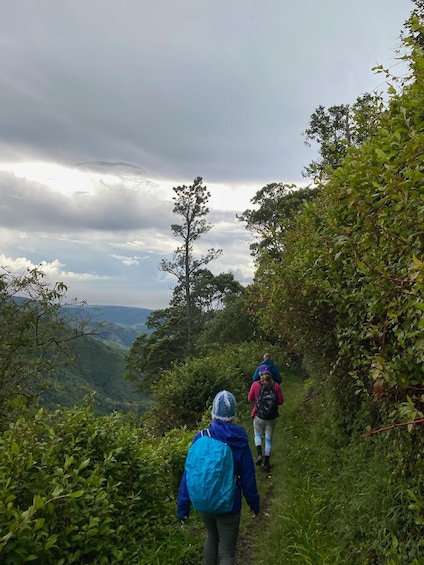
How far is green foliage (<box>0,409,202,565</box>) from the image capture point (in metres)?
3.04

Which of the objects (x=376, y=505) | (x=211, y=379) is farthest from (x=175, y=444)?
(x=211, y=379)

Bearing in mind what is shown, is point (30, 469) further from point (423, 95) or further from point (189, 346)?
point (189, 346)

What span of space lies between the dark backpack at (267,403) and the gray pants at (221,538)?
3168 mm

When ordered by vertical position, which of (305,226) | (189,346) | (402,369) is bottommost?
(189,346)

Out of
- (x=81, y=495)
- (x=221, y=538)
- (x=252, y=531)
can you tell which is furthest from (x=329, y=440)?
(x=81, y=495)

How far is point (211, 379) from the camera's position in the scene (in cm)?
1264

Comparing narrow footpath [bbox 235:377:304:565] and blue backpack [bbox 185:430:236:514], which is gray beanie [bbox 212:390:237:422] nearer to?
blue backpack [bbox 185:430:236:514]

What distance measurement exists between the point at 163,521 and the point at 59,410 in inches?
67.3

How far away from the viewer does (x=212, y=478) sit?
330 cm

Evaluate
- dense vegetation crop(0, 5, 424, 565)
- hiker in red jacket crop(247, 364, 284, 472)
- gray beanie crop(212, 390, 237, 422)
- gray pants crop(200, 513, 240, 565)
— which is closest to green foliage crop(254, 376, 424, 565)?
dense vegetation crop(0, 5, 424, 565)

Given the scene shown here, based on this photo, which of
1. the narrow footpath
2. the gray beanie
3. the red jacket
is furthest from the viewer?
the red jacket

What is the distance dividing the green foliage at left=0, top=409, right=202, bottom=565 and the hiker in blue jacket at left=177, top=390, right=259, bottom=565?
2.02ft

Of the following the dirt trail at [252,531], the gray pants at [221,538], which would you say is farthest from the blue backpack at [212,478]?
the dirt trail at [252,531]

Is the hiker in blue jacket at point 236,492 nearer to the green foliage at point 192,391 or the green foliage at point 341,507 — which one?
the green foliage at point 341,507
